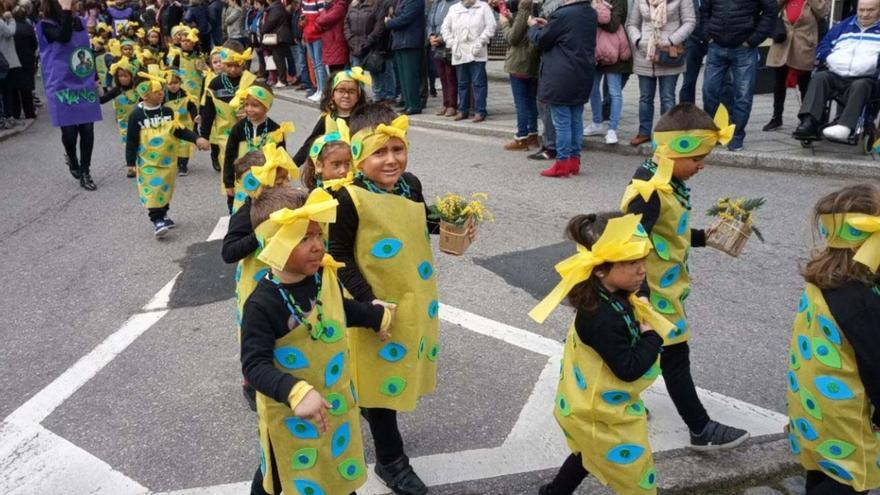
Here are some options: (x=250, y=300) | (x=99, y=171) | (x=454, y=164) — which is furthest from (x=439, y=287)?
(x=99, y=171)

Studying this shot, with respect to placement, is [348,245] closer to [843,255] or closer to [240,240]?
[240,240]

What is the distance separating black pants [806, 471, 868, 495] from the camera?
10.0 ft

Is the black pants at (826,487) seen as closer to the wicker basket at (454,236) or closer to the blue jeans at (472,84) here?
the wicker basket at (454,236)

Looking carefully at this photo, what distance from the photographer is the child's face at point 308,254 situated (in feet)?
9.27

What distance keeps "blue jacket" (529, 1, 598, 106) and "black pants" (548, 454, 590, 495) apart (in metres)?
6.45

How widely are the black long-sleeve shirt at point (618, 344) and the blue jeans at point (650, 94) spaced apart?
7.43m

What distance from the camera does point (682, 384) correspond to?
3799 millimetres

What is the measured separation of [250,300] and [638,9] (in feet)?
26.9

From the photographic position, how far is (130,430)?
4289mm

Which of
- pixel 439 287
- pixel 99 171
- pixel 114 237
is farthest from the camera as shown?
pixel 99 171

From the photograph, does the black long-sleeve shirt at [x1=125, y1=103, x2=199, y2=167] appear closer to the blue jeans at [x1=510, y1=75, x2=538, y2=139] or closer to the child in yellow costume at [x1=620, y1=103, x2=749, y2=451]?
the blue jeans at [x1=510, y1=75, x2=538, y2=139]

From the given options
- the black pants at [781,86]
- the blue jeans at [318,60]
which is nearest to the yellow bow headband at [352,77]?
the black pants at [781,86]

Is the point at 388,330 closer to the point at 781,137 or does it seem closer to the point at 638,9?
the point at 638,9

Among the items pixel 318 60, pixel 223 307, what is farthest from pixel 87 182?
pixel 318 60
